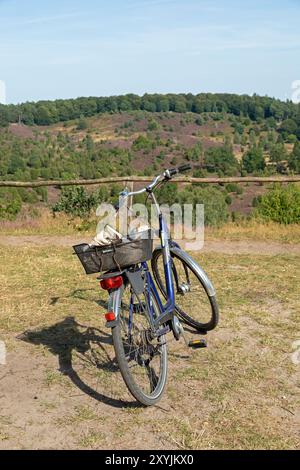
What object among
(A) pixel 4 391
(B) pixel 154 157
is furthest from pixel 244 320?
(B) pixel 154 157

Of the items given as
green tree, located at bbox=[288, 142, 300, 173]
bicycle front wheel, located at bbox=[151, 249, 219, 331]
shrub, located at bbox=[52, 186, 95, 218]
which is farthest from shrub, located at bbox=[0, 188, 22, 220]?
green tree, located at bbox=[288, 142, 300, 173]

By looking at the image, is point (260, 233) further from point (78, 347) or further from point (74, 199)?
point (74, 199)

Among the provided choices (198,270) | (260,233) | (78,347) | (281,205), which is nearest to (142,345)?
(198,270)

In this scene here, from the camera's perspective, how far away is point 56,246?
29.5 ft

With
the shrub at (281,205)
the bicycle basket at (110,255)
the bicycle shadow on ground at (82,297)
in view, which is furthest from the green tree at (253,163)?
the bicycle basket at (110,255)

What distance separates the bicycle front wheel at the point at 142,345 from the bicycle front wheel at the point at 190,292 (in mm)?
608

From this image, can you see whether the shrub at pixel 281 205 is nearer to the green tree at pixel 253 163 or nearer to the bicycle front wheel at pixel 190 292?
the bicycle front wheel at pixel 190 292

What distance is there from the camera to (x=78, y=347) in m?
4.54

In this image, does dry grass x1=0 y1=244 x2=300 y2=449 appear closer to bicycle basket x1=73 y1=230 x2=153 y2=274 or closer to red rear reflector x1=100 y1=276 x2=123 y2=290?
red rear reflector x1=100 y1=276 x2=123 y2=290

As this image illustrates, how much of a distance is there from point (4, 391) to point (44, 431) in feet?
2.30

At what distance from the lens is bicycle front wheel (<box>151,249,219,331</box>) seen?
14.3ft

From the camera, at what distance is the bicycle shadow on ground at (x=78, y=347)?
3826 millimetres

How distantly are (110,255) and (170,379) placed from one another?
111 centimetres

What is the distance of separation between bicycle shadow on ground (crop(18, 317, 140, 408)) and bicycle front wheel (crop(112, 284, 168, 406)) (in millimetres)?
181
